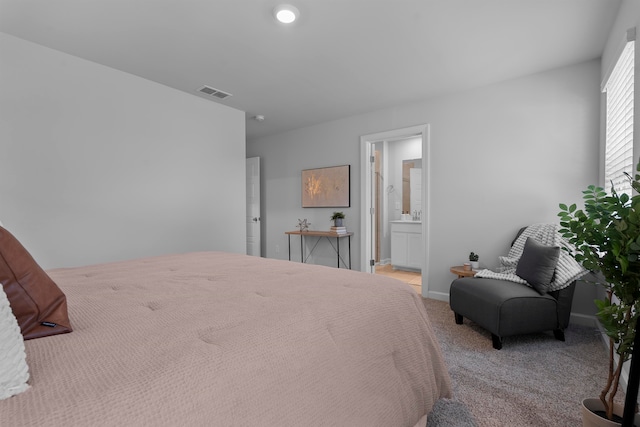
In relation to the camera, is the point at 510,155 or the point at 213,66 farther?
the point at 510,155

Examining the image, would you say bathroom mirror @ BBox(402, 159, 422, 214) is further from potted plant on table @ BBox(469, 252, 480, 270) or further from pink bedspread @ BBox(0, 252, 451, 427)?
pink bedspread @ BBox(0, 252, 451, 427)

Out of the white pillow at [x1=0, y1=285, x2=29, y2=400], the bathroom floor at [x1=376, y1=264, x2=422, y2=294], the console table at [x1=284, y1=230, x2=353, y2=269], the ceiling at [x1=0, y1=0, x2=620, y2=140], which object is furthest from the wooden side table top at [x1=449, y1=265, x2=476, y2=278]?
the white pillow at [x1=0, y1=285, x2=29, y2=400]

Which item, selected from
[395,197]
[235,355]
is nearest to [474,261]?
[395,197]

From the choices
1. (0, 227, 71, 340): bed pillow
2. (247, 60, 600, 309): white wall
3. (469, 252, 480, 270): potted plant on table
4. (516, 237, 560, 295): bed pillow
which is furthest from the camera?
(469, 252, 480, 270): potted plant on table

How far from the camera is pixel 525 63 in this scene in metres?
2.90

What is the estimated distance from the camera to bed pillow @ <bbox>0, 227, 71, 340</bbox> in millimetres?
821

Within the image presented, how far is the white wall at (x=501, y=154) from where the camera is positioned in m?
2.95

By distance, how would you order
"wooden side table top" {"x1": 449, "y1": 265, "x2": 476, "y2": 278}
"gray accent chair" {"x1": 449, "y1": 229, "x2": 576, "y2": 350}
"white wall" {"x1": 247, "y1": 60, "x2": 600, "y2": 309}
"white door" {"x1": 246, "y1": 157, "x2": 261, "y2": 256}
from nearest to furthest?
"gray accent chair" {"x1": 449, "y1": 229, "x2": 576, "y2": 350}, "white wall" {"x1": 247, "y1": 60, "x2": 600, "y2": 309}, "wooden side table top" {"x1": 449, "y1": 265, "x2": 476, "y2": 278}, "white door" {"x1": 246, "y1": 157, "x2": 261, "y2": 256}

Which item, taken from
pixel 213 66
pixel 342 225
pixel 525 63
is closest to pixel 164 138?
pixel 213 66

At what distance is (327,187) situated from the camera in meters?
4.81

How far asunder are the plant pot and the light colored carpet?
→ 0.28 meters

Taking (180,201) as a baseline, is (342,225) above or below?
below

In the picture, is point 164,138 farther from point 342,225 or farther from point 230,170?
point 342,225

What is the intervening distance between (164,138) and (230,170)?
93 cm
